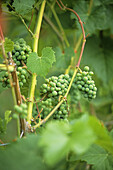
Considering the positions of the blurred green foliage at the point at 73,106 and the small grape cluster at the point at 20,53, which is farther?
the small grape cluster at the point at 20,53

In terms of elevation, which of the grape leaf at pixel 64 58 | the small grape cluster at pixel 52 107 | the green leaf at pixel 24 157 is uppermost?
the grape leaf at pixel 64 58

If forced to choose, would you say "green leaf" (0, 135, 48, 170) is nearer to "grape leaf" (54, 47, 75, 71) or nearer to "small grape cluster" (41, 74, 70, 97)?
"small grape cluster" (41, 74, 70, 97)

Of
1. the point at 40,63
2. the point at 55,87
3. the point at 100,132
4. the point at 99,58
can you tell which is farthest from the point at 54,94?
the point at 99,58

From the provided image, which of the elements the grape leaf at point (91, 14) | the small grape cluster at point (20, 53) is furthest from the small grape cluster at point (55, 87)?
the grape leaf at point (91, 14)

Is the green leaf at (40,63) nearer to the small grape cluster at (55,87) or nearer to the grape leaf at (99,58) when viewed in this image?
the small grape cluster at (55,87)

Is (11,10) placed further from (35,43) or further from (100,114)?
(100,114)

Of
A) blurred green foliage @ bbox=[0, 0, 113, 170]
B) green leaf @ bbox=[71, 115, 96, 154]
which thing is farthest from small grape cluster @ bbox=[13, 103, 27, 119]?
green leaf @ bbox=[71, 115, 96, 154]

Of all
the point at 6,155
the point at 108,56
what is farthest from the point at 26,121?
the point at 108,56
